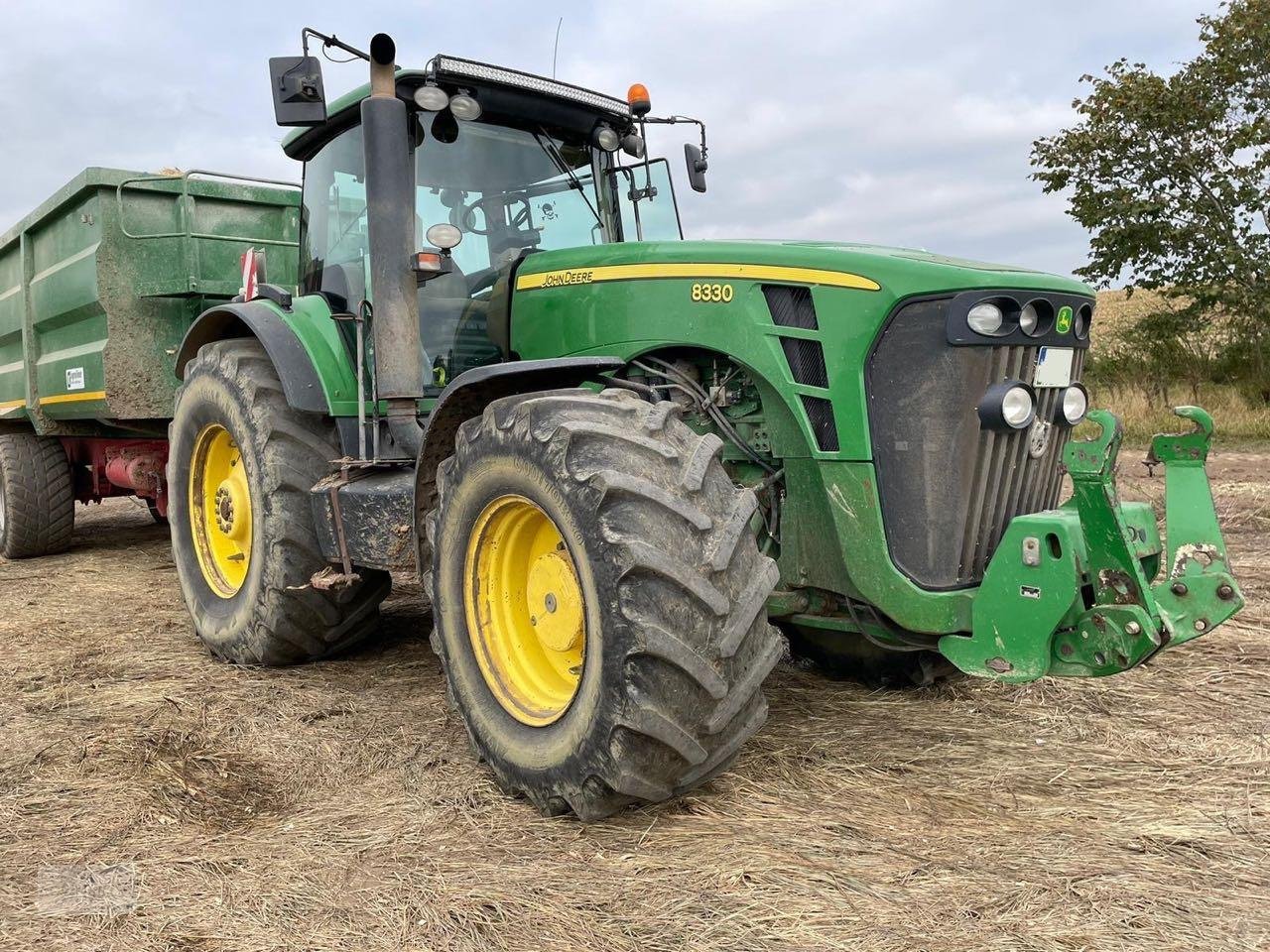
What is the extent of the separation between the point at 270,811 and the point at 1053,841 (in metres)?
2.19

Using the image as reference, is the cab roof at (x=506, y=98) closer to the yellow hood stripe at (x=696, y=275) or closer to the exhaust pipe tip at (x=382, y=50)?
the exhaust pipe tip at (x=382, y=50)

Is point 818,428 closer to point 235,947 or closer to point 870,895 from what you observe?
point 870,895

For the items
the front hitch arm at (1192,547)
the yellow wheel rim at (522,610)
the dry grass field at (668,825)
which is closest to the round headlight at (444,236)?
the yellow wheel rim at (522,610)

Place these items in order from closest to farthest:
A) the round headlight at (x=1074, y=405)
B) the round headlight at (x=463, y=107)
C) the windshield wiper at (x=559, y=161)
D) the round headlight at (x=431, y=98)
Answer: the round headlight at (x=1074, y=405) < the round headlight at (x=431, y=98) < the round headlight at (x=463, y=107) < the windshield wiper at (x=559, y=161)

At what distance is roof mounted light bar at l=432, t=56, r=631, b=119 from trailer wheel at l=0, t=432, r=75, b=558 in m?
5.36

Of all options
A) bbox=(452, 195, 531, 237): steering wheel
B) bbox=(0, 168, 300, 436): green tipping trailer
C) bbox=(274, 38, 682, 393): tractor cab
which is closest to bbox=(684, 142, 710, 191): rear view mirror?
bbox=(274, 38, 682, 393): tractor cab

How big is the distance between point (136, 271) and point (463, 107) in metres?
3.38

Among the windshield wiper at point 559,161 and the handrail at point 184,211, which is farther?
the handrail at point 184,211

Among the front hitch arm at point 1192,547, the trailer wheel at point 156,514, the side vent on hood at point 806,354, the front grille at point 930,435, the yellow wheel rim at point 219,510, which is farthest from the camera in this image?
the trailer wheel at point 156,514

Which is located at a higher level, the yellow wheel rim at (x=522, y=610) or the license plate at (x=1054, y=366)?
the license plate at (x=1054, y=366)

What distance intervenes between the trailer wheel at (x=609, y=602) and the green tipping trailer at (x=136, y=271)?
13.1 ft

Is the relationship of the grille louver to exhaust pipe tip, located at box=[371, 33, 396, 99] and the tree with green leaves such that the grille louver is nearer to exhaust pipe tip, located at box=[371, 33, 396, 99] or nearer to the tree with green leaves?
exhaust pipe tip, located at box=[371, 33, 396, 99]

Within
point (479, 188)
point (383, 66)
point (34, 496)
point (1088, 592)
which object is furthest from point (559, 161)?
point (34, 496)

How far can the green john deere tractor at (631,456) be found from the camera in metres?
2.72
